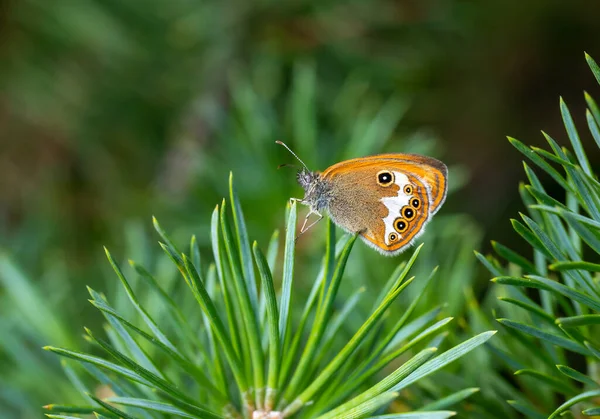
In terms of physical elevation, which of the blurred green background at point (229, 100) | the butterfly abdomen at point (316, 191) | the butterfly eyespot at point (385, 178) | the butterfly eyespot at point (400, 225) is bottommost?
the butterfly eyespot at point (400, 225)

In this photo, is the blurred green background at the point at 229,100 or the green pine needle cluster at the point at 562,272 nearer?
the green pine needle cluster at the point at 562,272

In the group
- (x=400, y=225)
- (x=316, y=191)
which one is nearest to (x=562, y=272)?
(x=400, y=225)

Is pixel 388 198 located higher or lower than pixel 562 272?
higher

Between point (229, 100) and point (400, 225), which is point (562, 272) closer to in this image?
point (400, 225)

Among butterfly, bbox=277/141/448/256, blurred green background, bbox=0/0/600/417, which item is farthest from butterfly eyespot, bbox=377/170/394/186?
blurred green background, bbox=0/0/600/417

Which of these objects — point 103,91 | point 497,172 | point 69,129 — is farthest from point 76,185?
point 497,172

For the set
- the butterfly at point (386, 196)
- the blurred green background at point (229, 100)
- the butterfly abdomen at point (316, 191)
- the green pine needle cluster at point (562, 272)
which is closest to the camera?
the green pine needle cluster at point (562, 272)

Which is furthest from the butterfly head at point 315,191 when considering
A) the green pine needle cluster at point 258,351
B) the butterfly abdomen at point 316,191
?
the green pine needle cluster at point 258,351

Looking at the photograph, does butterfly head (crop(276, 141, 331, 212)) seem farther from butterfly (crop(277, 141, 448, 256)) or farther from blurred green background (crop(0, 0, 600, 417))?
blurred green background (crop(0, 0, 600, 417))

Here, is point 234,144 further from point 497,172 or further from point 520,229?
point 497,172

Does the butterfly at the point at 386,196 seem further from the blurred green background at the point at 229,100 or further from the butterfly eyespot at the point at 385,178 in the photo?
the blurred green background at the point at 229,100
